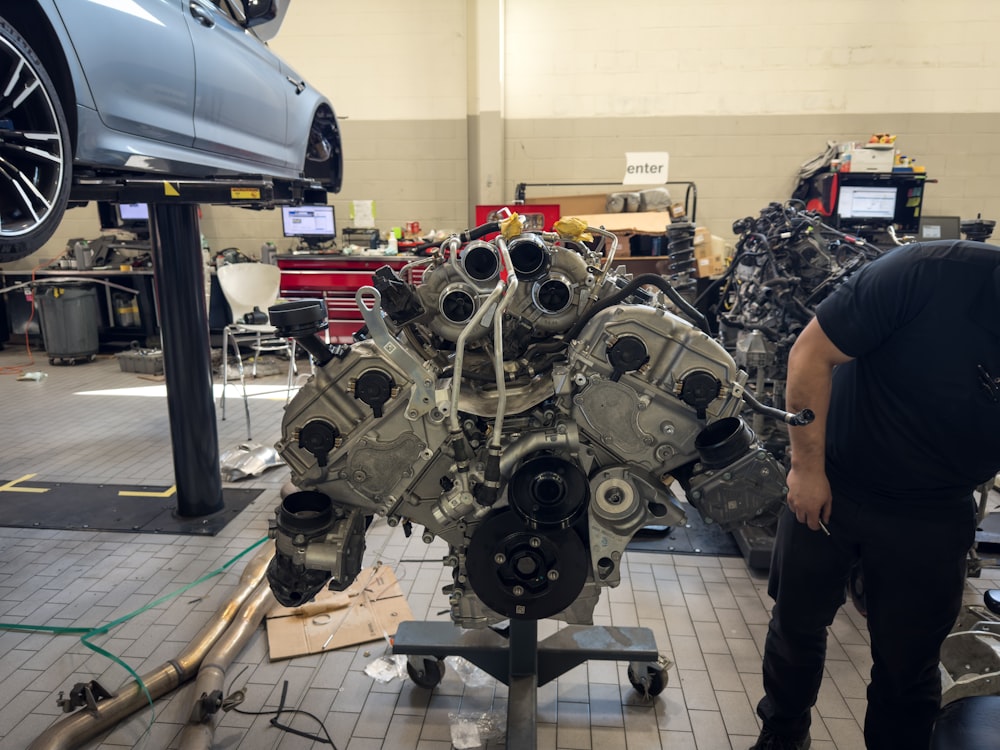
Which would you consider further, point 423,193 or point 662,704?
point 423,193

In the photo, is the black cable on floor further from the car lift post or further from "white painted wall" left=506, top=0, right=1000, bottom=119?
"white painted wall" left=506, top=0, right=1000, bottom=119

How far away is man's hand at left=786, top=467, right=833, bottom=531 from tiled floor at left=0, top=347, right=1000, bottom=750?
2.49 feet

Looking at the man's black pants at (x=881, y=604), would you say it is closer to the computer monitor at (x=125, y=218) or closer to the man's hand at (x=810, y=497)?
the man's hand at (x=810, y=497)

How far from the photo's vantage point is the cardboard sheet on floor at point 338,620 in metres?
2.25

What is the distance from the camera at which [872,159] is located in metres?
5.71

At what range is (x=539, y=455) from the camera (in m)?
1.49

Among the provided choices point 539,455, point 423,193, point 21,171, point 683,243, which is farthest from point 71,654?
point 423,193

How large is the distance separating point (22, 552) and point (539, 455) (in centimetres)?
274

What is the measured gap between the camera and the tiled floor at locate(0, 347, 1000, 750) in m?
1.87

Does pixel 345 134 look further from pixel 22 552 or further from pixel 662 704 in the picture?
pixel 662 704

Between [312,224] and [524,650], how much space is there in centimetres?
603

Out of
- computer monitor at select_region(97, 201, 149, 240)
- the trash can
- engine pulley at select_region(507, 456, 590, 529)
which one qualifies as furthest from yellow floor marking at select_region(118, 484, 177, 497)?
computer monitor at select_region(97, 201, 149, 240)

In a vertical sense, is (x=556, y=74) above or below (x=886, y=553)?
above

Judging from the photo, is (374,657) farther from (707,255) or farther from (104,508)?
(707,255)
